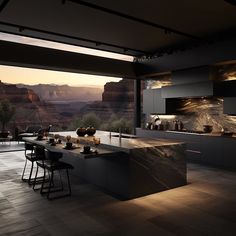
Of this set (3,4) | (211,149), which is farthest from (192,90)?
(3,4)

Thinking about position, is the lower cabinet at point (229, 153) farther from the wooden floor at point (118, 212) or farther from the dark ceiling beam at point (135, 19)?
the dark ceiling beam at point (135, 19)

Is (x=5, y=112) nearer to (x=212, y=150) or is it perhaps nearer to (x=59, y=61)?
(x=59, y=61)

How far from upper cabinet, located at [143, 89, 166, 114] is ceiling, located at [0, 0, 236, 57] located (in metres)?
1.47

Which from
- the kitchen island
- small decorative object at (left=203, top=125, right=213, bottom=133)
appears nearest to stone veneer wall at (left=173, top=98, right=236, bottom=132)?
small decorative object at (left=203, top=125, right=213, bottom=133)

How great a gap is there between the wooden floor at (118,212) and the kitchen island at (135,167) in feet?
0.49

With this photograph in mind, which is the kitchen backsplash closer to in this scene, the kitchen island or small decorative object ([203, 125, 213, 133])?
small decorative object ([203, 125, 213, 133])

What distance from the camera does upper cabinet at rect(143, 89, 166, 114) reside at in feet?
23.3

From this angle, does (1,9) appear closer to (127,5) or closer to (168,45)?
(127,5)

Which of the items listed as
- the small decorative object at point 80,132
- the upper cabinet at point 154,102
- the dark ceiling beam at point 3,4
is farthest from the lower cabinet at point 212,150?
the dark ceiling beam at point 3,4

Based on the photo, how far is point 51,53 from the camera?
6.04 meters

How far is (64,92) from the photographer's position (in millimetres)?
15695

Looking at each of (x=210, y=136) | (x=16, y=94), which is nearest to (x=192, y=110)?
(x=210, y=136)

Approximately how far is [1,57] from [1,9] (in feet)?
4.80

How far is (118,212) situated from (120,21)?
3375 millimetres
